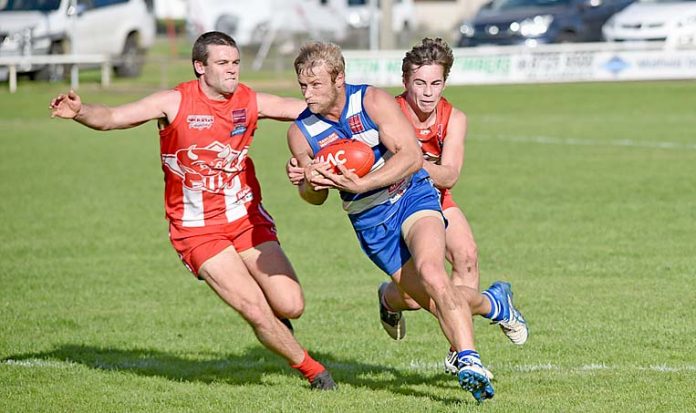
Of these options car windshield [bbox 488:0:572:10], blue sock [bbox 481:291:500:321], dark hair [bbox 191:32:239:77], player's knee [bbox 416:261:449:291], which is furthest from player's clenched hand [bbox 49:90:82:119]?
car windshield [bbox 488:0:572:10]

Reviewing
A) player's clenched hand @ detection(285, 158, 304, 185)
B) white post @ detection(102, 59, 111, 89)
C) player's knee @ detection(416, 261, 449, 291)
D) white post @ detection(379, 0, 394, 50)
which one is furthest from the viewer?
white post @ detection(379, 0, 394, 50)

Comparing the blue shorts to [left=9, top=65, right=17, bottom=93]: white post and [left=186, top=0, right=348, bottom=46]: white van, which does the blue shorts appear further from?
[left=186, top=0, right=348, bottom=46]: white van

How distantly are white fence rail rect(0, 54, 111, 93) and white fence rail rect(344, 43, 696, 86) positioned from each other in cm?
609

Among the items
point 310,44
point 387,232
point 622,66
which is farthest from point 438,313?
point 622,66

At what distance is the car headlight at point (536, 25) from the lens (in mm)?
30672

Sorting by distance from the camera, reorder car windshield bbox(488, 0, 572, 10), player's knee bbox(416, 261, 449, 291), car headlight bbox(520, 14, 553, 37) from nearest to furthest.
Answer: player's knee bbox(416, 261, 449, 291), car headlight bbox(520, 14, 553, 37), car windshield bbox(488, 0, 572, 10)

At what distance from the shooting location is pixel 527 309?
913 centimetres

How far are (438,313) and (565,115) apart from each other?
742 inches

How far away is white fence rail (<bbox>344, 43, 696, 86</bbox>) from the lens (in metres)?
28.7

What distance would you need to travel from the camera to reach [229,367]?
7871mm

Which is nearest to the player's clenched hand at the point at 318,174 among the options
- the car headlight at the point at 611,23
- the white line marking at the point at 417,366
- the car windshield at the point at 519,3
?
the white line marking at the point at 417,366

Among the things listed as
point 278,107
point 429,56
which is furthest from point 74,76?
point 429,56

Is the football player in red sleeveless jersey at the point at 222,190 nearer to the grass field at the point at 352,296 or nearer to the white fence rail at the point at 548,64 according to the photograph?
the grass field at the point at 352,296

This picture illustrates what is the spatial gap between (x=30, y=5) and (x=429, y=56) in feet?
85.5
